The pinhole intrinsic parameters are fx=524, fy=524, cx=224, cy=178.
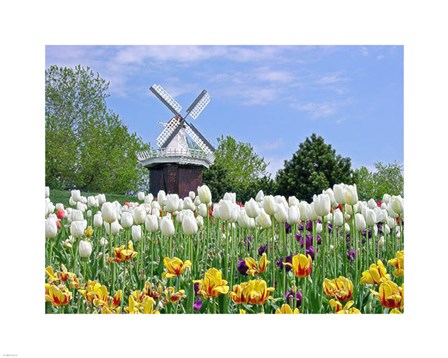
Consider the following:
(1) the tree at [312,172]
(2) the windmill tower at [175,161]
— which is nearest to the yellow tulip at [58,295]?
(2) the windmill tower at [175,161]

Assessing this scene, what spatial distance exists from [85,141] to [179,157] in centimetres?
509

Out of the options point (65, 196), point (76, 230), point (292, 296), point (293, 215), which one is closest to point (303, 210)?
point (293, 215)

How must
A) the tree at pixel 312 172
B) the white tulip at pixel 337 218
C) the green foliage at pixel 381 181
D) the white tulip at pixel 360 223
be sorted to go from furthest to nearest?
the tree at pixel 312 172 < the green foliage at pixel 381 181 < the white tulip at pixel 337 218 < the white tulip at pixel 360 223

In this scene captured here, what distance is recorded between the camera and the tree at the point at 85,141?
551 cm

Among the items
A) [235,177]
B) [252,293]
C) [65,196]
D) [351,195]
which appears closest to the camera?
[252,293]

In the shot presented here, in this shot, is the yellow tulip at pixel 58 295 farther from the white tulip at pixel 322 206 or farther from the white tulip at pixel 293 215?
the white tulip at pixel 322 206

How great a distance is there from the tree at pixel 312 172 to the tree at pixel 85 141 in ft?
7.06

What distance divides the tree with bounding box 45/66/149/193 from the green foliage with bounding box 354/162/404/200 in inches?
97.9

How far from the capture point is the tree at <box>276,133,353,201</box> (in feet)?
25.8

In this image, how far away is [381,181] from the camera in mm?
4883

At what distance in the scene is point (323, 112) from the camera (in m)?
4.35

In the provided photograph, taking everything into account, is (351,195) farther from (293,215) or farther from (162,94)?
(162,94)
